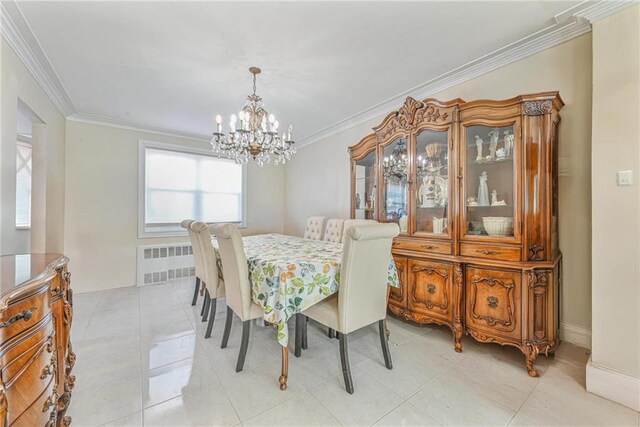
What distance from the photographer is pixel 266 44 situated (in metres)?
2.07

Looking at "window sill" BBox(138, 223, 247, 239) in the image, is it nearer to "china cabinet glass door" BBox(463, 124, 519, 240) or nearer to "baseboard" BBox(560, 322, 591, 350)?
"china cabinet glass door" BBox(463, 124, 519, 240)

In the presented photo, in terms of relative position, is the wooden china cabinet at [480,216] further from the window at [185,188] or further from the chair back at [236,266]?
the window at [185,188]

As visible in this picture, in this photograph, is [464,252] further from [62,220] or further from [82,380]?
[62,220]

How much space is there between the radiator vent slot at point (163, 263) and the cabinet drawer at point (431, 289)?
140 inches

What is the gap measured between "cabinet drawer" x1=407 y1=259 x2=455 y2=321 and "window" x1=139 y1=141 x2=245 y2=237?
11.4 feet

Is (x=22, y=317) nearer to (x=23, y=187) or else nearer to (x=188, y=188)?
(x=188, y=188)

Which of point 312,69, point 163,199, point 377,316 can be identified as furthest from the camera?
point 163,199

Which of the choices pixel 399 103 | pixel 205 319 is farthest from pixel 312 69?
pixel 205 319

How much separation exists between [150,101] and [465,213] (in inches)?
141

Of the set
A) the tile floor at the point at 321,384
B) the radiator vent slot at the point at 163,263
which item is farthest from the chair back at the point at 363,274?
the radiator vent slot at the point at 163,263

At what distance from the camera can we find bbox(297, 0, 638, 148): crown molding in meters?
1.67

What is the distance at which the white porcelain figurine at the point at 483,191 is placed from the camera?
2185 mm

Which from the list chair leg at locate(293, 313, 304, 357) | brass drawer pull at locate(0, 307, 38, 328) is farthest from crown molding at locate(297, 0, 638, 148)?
brass drawer pull at locate(0, 307, 38, 328)

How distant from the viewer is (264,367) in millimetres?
1907
